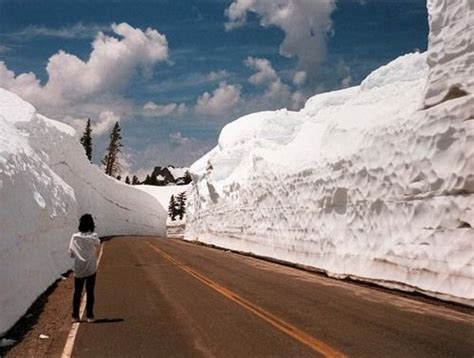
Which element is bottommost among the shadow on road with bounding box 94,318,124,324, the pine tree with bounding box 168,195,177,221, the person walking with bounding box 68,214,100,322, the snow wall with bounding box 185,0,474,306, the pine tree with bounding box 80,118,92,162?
the shadow on road with bounding box 94,318,124,324

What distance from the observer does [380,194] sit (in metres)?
17.8

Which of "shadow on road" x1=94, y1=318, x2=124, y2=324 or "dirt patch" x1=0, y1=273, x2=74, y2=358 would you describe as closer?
"dirt patch" x1=0, y1=273, x2=74, y2=358

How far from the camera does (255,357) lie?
23.4 feet

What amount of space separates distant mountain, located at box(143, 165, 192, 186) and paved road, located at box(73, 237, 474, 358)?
15596cm

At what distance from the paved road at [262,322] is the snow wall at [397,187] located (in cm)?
150

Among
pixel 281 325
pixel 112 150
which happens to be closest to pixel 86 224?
pixel 281 325

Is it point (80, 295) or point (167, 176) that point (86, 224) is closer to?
point (80, 295)

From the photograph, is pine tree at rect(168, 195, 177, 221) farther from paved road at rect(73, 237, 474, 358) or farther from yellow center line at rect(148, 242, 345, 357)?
yellow center line at rect(148, 242, 345, 357)

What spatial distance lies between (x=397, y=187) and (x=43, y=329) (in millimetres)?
11333

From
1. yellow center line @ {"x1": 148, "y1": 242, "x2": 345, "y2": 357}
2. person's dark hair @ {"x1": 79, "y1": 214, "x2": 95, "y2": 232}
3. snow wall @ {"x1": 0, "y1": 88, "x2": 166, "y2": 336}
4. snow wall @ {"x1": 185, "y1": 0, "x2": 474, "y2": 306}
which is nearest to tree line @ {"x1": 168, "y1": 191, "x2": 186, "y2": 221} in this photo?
snow wall @ {"x1": 0, "y1": 88, "x2": 166, "y2": 336}

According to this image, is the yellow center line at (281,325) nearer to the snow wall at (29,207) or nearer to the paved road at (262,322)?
the paved road at (262,322)

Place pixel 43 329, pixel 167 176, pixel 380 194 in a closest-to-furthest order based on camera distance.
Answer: pixel 43 329, pixel 380 194, pixel 167 176

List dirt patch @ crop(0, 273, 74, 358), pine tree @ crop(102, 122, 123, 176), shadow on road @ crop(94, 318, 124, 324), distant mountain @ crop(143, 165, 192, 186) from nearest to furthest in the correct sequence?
dirt patch @ crop(0, 273, 74, 358) → shadow on road @ crop(94, 318, 124, 324) → pine tree @ crop(102, 122, 123, 176) → distant mountain @ crop(143, 165, 192, 186)

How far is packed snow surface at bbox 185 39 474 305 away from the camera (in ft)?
45.0
